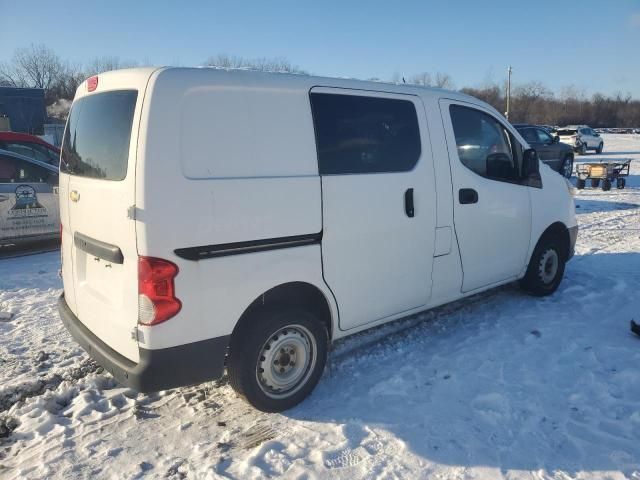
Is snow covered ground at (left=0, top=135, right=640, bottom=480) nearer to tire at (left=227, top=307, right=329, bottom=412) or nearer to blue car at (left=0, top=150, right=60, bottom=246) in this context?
tire at (left=227, top=307, right=329, bottom=412)

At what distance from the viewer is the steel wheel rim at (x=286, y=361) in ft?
10.2

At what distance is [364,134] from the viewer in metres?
3.42

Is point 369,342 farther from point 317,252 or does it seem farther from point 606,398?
point 606,398

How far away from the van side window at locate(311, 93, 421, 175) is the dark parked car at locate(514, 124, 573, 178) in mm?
14081

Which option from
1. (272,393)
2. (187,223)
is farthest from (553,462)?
(187,223)

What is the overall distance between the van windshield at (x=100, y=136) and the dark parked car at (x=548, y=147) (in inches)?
610

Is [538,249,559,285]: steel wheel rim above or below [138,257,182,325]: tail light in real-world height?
below

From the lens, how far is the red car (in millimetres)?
7719

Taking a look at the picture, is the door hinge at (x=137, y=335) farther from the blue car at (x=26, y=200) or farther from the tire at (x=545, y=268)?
the blue car at (x=26, y=200)

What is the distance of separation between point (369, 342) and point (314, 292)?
1202mm

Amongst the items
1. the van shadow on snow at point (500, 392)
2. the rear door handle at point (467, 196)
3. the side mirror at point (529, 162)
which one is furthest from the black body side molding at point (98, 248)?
the side mirror at point (529, 162)

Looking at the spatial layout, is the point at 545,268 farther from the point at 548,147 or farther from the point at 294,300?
the point at 548,147

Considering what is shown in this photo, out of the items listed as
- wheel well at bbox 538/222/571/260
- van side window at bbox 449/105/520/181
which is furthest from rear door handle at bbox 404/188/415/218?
wheel well at bbox 538/222/571/260

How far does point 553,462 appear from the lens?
271 cm
